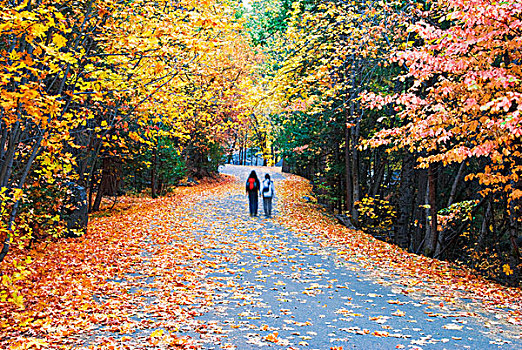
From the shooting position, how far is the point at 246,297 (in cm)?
743

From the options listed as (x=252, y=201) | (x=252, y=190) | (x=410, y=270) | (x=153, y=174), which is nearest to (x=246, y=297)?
(x=410, y=270)

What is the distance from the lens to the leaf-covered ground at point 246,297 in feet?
18.4

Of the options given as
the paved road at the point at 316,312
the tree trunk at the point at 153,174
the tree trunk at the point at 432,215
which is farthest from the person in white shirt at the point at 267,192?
the tree trunk at the point at 153,174

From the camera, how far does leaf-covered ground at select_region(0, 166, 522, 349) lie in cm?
562

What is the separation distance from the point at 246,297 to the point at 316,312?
131 cm

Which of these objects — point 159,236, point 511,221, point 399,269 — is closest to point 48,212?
point 159,236

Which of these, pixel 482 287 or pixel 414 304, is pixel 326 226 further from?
pixel 414 304

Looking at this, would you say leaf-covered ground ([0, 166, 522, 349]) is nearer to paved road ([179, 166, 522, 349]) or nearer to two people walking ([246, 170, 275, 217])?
paved road ([179, 166, 522, 349])

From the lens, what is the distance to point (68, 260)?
9367mm

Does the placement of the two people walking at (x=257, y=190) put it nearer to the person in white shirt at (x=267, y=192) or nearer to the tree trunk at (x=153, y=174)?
the person in white shirt at (x=267, y=192)

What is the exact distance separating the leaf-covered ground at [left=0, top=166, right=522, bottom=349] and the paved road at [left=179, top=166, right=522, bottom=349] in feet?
0.07

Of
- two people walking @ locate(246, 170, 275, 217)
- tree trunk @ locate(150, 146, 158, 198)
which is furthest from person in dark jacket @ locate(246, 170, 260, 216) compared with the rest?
tree trunk @ locate(150, 146, 158, 198)

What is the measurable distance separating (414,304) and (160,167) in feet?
53.1

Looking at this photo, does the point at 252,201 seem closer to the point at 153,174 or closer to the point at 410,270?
the point at 153,174
